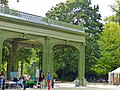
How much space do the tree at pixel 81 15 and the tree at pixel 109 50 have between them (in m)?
4.04

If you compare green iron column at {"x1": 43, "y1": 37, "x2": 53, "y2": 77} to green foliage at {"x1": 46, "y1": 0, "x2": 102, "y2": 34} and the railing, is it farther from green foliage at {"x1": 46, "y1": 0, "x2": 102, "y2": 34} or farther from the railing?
green foliage at {"x1": 46, "y1": 0, "x2": 102, "y2": 34}

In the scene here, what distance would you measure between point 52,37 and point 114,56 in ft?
73.7

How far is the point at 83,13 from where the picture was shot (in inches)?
2264

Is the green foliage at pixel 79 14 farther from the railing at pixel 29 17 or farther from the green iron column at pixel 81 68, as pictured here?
the railing at pixel 29 17

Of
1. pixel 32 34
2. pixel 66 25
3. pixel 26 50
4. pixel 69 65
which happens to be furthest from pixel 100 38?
pixel 32 34

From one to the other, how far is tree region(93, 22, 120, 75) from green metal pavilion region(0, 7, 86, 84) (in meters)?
17.5

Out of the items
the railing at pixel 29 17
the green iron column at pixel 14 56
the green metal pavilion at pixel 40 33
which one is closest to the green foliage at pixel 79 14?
the green metal pavilion at pixel 40 33

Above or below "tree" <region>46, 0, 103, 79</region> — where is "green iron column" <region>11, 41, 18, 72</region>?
below

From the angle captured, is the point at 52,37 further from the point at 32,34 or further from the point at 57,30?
the point at 32,34

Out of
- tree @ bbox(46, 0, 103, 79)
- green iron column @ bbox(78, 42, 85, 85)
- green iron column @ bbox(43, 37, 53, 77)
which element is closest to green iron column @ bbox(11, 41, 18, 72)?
green iron column @ bbox(43, 37, 53, 77)

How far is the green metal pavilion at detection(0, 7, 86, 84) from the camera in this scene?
25.0 metres

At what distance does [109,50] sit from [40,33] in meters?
24.7

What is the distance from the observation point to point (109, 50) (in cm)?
5062

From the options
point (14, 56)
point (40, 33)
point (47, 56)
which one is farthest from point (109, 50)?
point (40, 33)
